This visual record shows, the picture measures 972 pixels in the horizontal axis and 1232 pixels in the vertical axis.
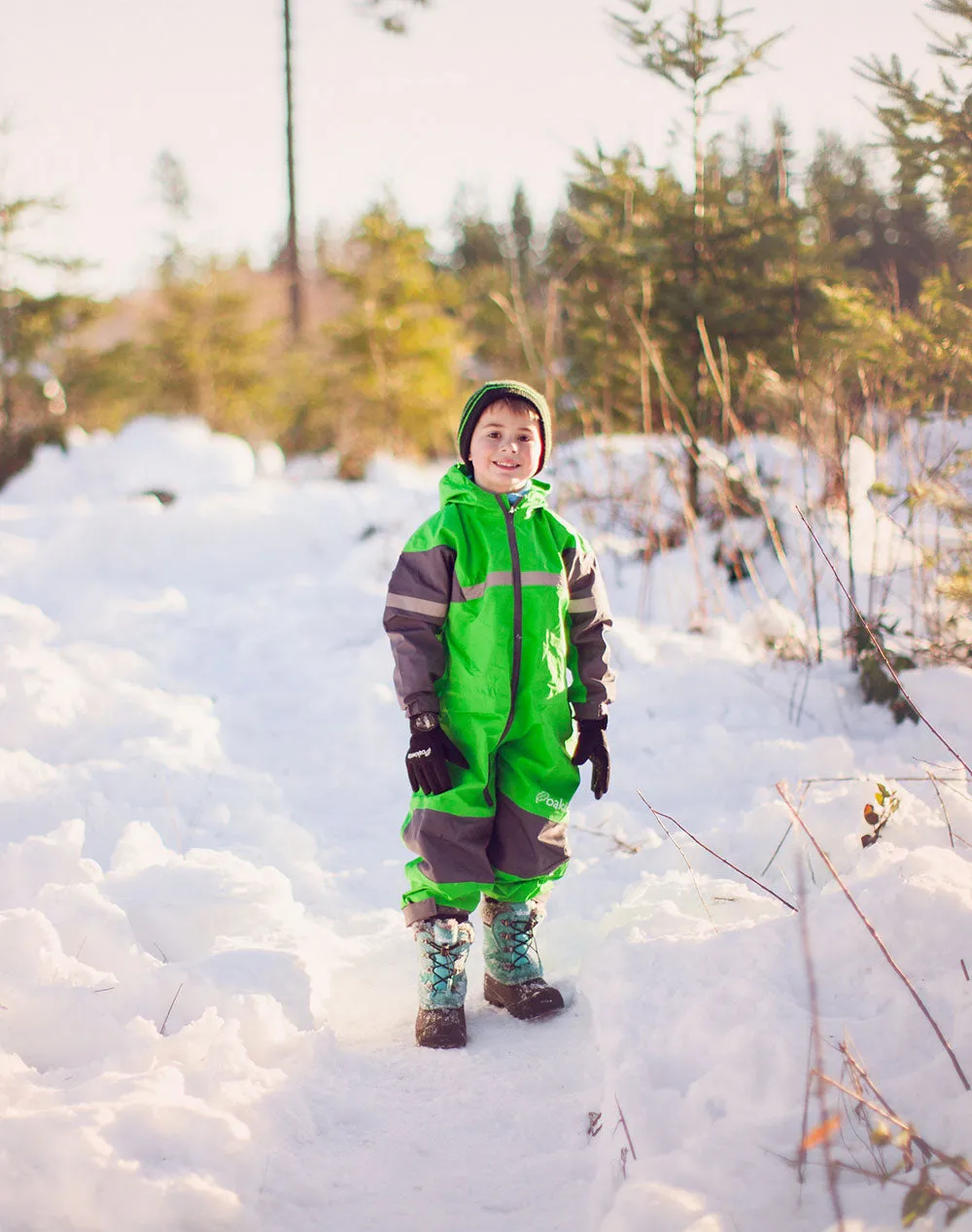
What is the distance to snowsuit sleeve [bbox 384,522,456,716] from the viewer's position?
7.15 feet

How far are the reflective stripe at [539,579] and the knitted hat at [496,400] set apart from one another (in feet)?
1.01

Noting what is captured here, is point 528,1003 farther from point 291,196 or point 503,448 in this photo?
point 291,196

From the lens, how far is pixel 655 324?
612 cm

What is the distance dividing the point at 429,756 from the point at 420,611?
0.36m

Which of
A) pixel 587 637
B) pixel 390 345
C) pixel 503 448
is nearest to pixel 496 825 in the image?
pixel 587 637

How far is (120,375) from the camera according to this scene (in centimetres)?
1245

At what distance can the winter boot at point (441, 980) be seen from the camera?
2.19m

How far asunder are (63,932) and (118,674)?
1834 millimetres

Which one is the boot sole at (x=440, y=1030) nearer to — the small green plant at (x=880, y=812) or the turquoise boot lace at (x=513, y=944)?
the turquoise boot lace at (x=513, y=944)

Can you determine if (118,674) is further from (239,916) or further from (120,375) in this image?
(120,375)

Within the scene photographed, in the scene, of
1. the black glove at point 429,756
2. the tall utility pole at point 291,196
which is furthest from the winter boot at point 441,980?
the tall utility pole at point 291,196

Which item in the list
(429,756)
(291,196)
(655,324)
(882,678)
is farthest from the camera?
(291,196)

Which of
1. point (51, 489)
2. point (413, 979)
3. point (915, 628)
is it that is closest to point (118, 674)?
point (413, 979)

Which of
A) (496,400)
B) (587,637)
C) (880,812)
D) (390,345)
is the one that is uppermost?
(390,345)
